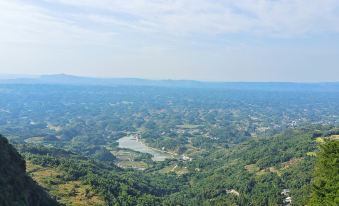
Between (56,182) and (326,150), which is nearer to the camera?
(326,150)

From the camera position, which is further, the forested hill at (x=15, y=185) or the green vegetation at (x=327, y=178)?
the green vegetation at (x=327, y=178)

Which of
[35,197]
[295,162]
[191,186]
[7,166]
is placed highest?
[7,166]

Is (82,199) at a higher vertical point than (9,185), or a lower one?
lower

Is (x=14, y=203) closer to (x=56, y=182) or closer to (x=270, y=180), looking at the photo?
(x=56, y=182)

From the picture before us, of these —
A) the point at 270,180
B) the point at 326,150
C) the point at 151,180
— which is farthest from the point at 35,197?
the point at 151,180

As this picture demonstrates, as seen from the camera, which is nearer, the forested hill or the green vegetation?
the forested hill

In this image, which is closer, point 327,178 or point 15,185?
point 15,185

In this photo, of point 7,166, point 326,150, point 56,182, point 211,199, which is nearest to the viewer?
point 7,166

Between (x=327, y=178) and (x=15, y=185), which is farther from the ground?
(x=327, y=178)
